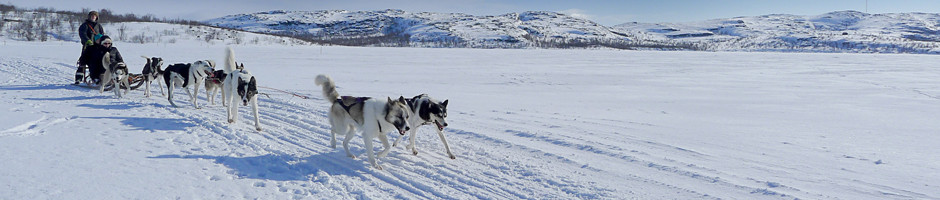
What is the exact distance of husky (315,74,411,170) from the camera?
562cm

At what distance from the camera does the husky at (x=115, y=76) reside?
10523 mm

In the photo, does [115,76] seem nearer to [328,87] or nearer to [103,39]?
[103,39]

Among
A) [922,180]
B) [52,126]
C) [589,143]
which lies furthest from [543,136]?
[52,126]

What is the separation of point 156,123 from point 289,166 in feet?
11.3

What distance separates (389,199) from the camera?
4.60 metres

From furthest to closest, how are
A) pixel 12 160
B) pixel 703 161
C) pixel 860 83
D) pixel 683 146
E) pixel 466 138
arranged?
pixel 860 83 < pixel 466 138 < pixel 683 146 < pixel 703 161 < pixel 12 160

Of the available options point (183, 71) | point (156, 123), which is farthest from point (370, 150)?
point (183, 71)

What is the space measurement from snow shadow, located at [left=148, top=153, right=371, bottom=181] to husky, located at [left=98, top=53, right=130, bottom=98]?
6.38m

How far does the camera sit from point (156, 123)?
760 cm

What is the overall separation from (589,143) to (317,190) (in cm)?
A: 384

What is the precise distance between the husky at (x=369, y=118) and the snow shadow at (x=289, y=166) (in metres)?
0.24

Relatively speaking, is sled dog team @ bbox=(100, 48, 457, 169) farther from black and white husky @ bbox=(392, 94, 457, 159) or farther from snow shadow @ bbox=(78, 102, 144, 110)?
snow shadow @ bbox=(78, 102, 144, 110)

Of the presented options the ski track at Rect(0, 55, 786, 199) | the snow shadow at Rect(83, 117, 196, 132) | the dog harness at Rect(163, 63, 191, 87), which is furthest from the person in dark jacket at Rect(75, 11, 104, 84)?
the snow shadow at Rect(83, 117, 196, 132)

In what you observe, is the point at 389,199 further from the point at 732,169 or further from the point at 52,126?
the point at 52,126
